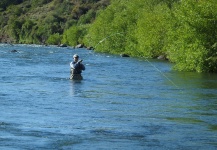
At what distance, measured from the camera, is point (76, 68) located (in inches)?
1591

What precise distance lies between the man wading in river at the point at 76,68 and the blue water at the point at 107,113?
584 millimetres

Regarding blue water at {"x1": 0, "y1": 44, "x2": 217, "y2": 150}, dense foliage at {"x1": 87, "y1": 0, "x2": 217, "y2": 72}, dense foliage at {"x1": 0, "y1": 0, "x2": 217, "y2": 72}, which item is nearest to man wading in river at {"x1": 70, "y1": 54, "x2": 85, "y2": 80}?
blue water at {"x1": 0, "y1": 44, "x2": 217, "y2": 150}

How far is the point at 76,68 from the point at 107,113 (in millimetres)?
13790

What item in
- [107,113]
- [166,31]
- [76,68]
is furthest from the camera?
[166,31]

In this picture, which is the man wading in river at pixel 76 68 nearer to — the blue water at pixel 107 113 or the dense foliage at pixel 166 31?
the blue water at pixel 107 113

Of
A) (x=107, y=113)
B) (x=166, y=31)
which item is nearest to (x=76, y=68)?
(x=107, y=113)

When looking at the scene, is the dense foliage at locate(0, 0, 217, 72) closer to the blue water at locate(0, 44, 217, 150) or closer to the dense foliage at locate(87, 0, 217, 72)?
the dense foliage at locate(87, 0, 217, 72)

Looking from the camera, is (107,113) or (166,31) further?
(166,31)

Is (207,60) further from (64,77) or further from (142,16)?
(142,16)

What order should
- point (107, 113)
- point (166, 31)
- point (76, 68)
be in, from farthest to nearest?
point (166, 31) < point (76, 68) < point (107, 113)

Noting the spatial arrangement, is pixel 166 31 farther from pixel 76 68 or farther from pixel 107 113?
pixel 107 113

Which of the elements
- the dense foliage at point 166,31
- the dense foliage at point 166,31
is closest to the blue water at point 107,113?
the dense foliage at point 166,31

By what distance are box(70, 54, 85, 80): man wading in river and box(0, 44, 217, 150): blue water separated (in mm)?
584

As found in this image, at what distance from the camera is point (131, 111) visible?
2773 cm
